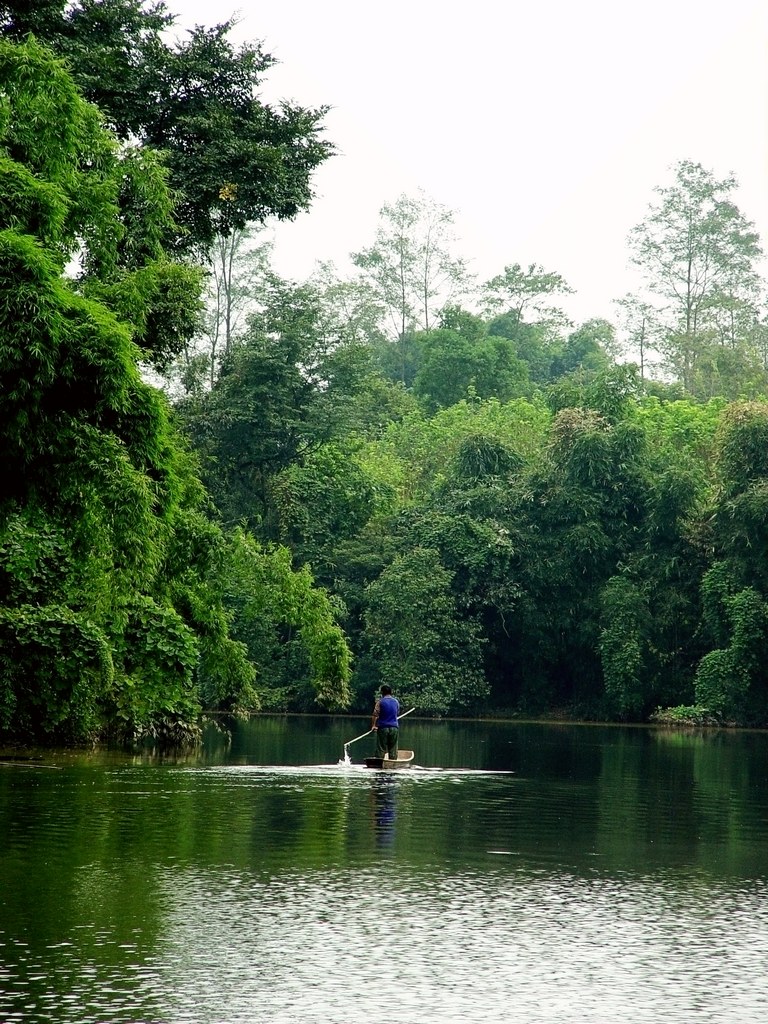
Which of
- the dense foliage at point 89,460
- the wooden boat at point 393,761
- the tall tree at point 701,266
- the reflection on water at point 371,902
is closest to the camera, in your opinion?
the reflection on water at point 371,902

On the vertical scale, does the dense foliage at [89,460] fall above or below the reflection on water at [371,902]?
above

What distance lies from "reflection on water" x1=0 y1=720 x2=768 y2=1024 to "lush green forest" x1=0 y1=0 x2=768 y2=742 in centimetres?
516

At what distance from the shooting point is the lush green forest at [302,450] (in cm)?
2306

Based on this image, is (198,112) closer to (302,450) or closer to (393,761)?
(393,761)

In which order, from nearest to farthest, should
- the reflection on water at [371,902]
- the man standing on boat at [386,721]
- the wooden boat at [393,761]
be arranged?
the reflection on water at [371,902], the wooden boat at [393,761], the man standing on boat at [386,721]

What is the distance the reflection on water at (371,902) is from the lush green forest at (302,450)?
5161mm

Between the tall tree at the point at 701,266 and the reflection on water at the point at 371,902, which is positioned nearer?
the reflection on water at the point at 371,902

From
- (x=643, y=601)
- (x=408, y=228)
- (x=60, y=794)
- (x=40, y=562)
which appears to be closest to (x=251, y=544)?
(x=40, y=562)

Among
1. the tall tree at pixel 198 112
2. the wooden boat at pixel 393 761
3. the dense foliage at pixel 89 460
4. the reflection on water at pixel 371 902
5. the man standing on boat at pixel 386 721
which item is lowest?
the reflection on water at pixel 371 902

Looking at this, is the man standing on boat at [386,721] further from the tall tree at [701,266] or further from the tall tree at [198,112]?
the tall tree at [701,266]

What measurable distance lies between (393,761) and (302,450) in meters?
40.5

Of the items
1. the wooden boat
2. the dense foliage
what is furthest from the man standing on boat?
the dense foliage

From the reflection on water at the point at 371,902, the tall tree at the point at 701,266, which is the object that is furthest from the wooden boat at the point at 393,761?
the tall tree at the point at 701,266

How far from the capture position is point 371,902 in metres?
12.3
